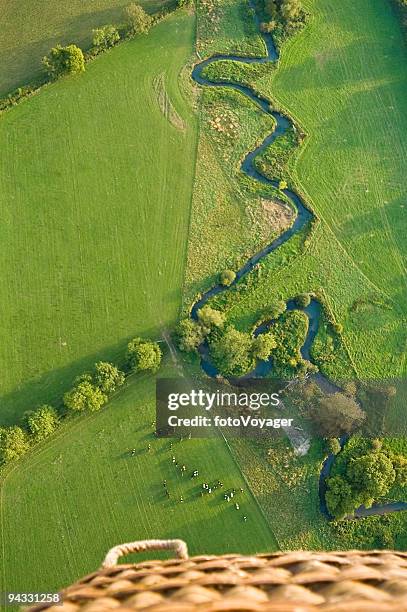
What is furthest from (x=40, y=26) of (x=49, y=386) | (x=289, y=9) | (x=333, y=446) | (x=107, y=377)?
(x=333, y=446)

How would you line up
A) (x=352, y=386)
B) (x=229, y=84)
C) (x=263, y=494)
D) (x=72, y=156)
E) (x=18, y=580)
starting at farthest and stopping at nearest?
(x=229, y=84), (x=72, y=156), (x=352, y=386), (x=263, y=494), (x=18, y=580)

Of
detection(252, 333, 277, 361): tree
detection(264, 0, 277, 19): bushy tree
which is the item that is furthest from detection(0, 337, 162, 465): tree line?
detection(264, 0, 277, 19): bushy tree

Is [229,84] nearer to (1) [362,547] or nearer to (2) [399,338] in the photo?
(2) [399,338]

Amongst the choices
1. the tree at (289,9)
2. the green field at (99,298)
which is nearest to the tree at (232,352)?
the green field at (99,298)

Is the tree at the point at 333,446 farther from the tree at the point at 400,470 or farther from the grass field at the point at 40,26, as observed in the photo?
the grass field at the point at 40,26

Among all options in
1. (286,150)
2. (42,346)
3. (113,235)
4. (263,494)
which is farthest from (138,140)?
(263,494)

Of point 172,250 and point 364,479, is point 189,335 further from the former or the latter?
point 364,479
